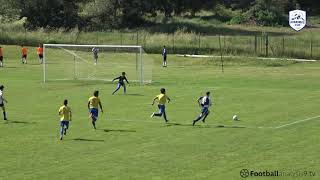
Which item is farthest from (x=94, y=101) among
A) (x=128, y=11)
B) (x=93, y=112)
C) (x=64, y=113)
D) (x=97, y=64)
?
(x=128, y=11)

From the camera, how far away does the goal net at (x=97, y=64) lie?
58250 mm

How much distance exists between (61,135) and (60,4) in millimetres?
74745

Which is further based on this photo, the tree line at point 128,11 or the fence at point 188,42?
the tree line at point 128,11

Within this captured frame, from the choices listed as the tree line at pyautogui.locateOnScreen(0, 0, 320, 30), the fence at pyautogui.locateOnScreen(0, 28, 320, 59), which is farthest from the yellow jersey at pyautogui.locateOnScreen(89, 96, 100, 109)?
the tree line at pyautogui.locateOnScreen(0, 0, 320, 30)

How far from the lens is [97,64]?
6334 centimetres

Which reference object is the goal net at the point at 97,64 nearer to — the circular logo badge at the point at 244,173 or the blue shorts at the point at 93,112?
the blue shorts at the point at 93,112

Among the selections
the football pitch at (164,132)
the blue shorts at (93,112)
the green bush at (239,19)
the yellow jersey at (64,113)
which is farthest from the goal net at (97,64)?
the green bush at (239,19)

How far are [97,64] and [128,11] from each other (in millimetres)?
47255

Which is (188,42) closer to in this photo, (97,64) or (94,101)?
(97,64)

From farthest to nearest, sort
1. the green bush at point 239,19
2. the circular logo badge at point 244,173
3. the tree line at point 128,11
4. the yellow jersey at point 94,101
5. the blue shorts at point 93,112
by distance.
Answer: the green bush at point 239,19, the tree line at point 128,11, the blue shorts at point 93,112, the yellow jersey at point 94,101, the circular logo badge at point 244,173

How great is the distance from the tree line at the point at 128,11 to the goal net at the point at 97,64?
2854cm

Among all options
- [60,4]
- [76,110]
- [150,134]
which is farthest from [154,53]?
[150,134]

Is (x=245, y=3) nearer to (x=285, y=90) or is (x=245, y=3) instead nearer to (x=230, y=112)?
(x=285, y=90)

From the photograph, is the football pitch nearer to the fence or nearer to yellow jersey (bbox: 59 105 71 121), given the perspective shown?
yellow jersey (bbox: 59 105 71 121)
